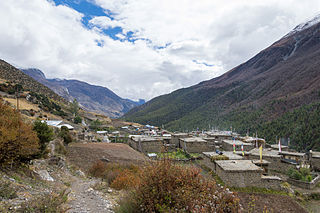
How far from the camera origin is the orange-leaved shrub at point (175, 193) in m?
4.50

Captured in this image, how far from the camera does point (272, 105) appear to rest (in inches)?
3275

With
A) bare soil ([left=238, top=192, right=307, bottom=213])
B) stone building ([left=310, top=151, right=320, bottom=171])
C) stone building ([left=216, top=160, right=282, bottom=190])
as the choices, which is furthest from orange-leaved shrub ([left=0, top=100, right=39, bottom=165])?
stone building ([left=310, top=151, right=320, bottom=171])

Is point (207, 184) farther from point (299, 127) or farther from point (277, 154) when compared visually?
point (299, 127)

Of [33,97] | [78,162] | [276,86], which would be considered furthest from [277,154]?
[276,86]

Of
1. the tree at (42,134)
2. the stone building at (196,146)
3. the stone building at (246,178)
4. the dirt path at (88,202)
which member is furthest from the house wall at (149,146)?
the dirt path at (88,202)

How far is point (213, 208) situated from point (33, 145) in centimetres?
840

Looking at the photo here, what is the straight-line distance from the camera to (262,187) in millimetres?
12320

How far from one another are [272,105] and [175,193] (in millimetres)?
91507

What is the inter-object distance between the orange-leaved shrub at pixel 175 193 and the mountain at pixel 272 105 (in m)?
49.1

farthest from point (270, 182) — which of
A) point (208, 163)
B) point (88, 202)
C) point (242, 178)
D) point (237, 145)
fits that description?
point (237, 145)

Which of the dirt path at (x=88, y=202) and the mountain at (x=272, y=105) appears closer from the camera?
the dirt path at (x=88, y=202)

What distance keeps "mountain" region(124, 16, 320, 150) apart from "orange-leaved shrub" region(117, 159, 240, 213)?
49136 millimetres

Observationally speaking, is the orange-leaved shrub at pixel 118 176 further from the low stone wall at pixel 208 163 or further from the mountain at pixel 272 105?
the mountain at pixel 272 105

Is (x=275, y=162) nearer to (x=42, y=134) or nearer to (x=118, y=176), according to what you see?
(x=118, y=176)
